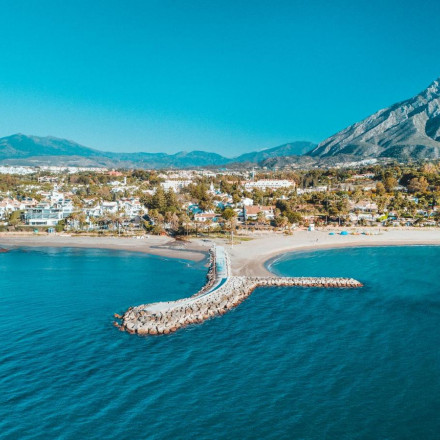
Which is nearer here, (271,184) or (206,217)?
(206,217)

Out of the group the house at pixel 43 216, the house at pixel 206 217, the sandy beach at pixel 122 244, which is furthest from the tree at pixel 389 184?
the house at pixel 43 216

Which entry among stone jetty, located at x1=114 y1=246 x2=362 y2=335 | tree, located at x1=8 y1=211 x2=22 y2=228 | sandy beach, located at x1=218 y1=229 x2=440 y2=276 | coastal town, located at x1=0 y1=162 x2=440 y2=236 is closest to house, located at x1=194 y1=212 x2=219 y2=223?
coastal town, located at x1=0 y1=162 x2=440 y2=236

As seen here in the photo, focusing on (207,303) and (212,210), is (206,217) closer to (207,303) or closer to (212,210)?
(212,210)

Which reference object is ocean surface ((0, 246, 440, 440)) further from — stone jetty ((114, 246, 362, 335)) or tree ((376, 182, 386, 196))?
tree ((376, 182, 386, 196))

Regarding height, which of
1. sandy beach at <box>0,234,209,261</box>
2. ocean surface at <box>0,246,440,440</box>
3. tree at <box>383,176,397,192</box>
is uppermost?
tree at <box>383,176,397,192</box>

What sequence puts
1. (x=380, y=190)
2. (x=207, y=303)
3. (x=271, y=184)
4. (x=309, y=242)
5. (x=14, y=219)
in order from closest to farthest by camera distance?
(x=207, y=303) → (x=309, y=242) → (x=14, y=219) → (x=380, y=190) → (x=271, y=184)

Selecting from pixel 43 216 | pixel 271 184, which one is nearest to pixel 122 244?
pixel 43 216

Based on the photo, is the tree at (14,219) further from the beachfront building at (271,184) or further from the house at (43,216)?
the beachfront building at (271,184)
